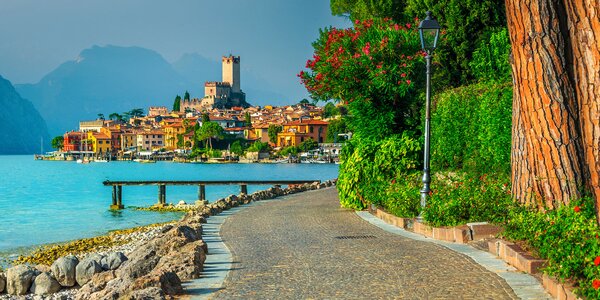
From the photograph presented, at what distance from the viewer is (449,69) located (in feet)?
92.2

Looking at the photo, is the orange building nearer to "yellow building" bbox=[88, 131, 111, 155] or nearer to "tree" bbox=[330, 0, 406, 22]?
"yellow building" bbox=[88, 131, 111, 155]

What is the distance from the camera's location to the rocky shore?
341 inches

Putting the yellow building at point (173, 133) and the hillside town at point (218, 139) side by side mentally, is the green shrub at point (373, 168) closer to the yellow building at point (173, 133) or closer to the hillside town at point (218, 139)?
the hillside town at point (218, 139)

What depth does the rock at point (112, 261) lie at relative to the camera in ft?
47.4

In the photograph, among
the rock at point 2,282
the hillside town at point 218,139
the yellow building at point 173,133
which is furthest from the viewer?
the yellow building at point 173,133

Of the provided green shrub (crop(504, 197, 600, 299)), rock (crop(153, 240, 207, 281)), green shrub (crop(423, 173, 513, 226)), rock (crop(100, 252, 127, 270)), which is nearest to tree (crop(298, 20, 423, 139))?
green shrub (crop(423, 173, 513, 226))

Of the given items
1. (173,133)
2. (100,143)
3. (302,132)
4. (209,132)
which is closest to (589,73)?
(302,132)

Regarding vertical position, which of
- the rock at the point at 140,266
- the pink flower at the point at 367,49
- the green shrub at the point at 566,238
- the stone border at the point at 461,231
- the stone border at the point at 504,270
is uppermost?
the pink flower at the point at 367,49

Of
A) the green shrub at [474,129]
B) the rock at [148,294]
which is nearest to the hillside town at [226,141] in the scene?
the green shrub at [474,129]

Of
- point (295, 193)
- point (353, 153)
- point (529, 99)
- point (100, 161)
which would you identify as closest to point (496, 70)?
point (353, 153)

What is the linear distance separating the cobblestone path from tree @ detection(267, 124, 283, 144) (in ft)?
471

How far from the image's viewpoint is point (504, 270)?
9938 mm

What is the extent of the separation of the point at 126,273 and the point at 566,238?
18.4 ft

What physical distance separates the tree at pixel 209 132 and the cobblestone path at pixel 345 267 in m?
146
